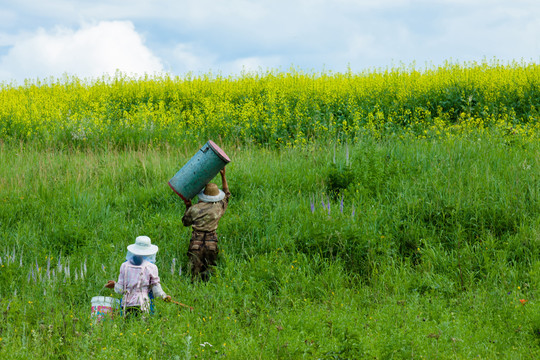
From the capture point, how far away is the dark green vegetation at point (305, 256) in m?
4.08

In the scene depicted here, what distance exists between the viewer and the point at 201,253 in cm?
578

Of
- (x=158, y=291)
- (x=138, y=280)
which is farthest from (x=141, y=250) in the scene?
(x=158, y=291)

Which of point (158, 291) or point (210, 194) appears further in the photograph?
point (210, 194)

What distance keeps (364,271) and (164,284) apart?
2.45 m

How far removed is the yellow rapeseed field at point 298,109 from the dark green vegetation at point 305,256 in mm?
2814

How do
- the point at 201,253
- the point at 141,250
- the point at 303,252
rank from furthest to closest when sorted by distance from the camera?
1. the point at 303,252
2. the point at 201,253
3. the point at 141,250

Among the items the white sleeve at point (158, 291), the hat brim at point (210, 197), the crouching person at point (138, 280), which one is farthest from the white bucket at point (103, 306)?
the hat brim at point (210, 197)

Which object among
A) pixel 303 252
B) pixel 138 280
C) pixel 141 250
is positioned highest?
pixel 141 250

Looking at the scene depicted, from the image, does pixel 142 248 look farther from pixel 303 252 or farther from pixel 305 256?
pixel 303 252

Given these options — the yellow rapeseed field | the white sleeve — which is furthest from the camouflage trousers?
the yellow rapeseed field

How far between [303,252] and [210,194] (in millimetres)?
1453

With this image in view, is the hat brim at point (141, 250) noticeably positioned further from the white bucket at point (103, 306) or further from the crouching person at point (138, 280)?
the white bucket at point (103, 306)

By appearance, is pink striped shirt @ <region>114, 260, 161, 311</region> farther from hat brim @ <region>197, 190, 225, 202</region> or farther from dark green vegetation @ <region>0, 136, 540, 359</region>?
hat brim @ <region>197, 190, 225, 202</region>

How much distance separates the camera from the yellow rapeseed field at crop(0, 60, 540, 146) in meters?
12.4
